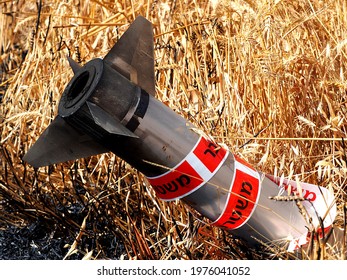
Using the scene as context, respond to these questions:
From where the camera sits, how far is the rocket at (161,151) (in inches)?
78.0

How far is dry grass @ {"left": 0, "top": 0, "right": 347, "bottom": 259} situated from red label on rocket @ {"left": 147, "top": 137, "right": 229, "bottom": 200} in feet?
0.95

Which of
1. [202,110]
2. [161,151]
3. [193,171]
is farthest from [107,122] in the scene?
[202,110]

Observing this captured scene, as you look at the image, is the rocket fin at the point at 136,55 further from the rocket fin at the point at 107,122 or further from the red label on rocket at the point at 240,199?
the red label on rocket at the point at 240,199

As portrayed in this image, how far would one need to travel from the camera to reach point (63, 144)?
211 centimetres

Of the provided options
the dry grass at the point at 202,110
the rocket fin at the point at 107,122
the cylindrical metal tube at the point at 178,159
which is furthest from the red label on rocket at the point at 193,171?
the dry grass at the point at 202,110

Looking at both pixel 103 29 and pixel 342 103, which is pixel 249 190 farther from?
pixel 103 29

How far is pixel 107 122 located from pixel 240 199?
1.47 ft

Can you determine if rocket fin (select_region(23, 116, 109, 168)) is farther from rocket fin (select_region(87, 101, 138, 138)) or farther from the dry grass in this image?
the dry grass

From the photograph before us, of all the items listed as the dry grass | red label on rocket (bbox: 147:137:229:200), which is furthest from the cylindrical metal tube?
the dry grass

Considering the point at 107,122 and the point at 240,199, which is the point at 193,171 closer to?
the point at 240,199

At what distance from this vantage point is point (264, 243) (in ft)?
7.16

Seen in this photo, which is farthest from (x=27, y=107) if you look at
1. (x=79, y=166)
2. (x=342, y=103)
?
(x=342, y=103)

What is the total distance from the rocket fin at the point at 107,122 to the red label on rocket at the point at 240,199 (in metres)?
0.35

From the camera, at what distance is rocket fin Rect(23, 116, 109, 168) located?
82.4 inches
